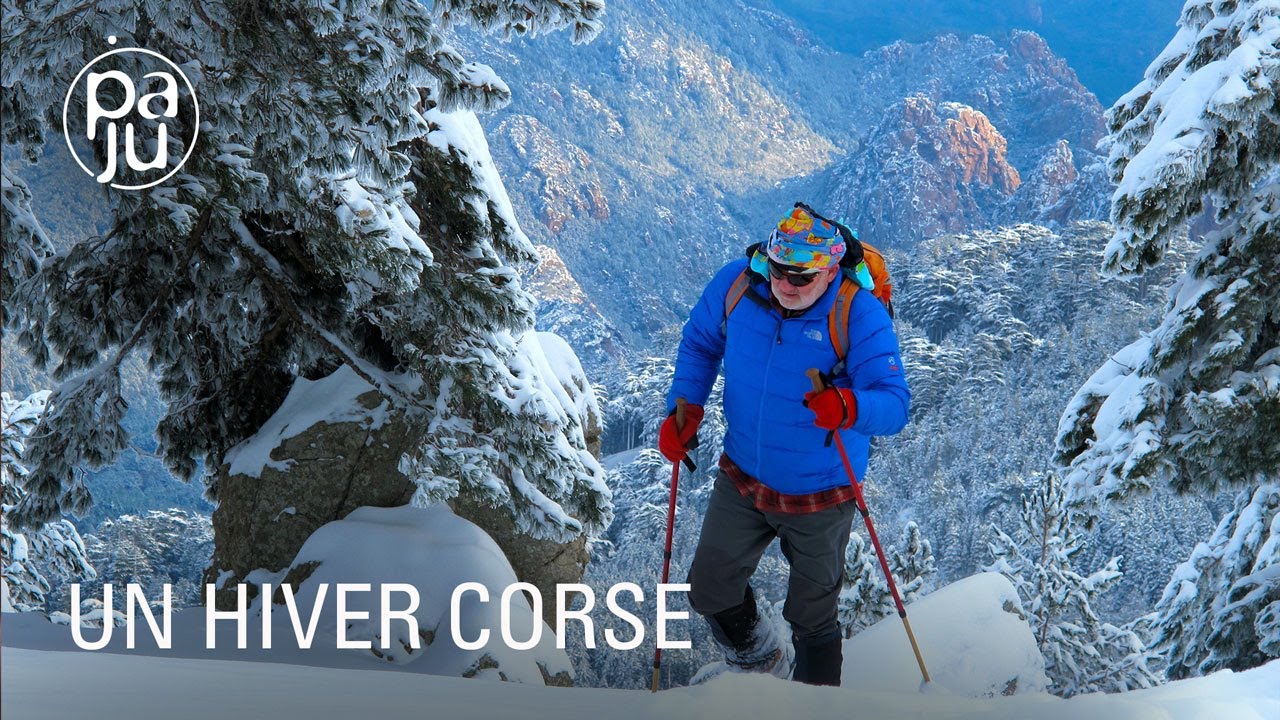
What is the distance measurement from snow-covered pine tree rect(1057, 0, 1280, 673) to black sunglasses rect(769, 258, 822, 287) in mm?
3636

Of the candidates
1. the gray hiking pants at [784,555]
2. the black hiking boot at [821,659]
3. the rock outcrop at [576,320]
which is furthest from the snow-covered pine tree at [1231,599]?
the rock outcrop at [576,320]

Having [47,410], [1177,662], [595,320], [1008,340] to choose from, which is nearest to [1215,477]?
[1177,662]

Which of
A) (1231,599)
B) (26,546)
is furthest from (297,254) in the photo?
(26,546)

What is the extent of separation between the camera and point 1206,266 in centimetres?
734

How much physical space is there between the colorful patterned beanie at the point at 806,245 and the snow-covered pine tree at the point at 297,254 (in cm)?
224

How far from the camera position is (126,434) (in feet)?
22.0

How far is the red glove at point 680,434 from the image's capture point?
4.36 metres

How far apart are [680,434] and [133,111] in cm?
326

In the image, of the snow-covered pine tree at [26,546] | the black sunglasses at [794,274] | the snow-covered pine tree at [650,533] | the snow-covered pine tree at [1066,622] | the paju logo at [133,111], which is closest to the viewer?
the black sunglasses at [794,274]

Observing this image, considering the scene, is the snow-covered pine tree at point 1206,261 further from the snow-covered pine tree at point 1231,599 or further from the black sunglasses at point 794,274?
the black sunglasses at point 794,274

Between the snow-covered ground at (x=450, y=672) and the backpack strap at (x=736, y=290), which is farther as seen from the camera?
the backpack strap at (x=736, y=290)

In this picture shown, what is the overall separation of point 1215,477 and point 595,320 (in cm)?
16911

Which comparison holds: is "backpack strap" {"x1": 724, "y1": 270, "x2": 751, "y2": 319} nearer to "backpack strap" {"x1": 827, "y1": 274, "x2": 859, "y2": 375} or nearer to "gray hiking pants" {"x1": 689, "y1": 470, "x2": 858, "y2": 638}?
"backpack strap" {"x1": 827, "y1": 274, "x2": 859, "y2": 375}

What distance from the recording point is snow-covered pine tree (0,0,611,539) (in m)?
5.23
